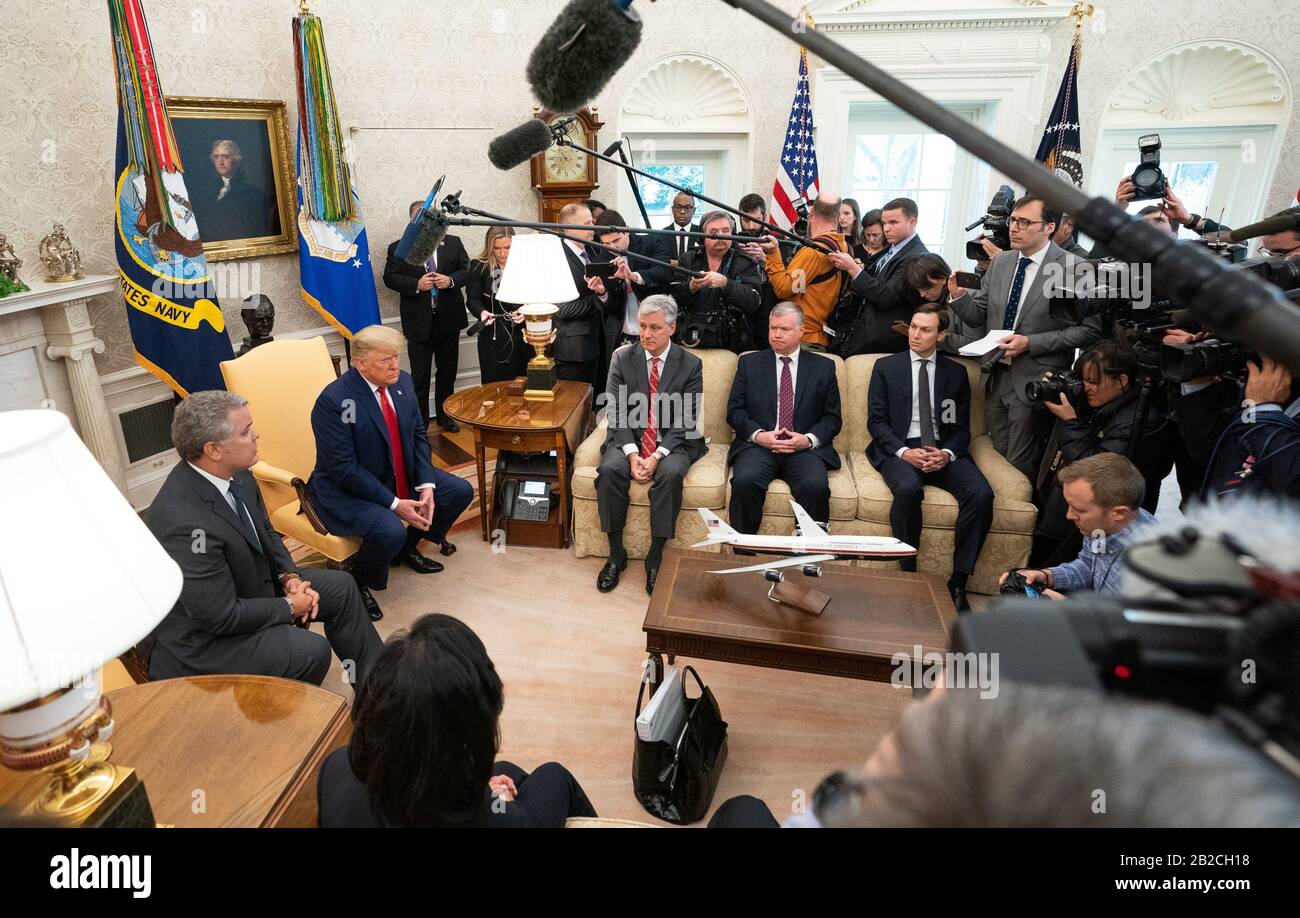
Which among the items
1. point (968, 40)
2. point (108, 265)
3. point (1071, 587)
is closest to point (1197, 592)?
point (1071, 587)

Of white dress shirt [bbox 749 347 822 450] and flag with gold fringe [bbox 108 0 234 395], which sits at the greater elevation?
flag with gold fringe [bbox 108 0 234 395]

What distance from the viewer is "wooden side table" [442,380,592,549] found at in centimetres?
391

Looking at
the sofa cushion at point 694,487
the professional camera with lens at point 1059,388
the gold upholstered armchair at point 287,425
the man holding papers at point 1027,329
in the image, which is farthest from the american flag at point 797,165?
the gold upholstered armchair at point 287,425

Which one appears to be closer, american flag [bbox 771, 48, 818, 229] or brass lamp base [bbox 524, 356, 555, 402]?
brass lamp base [bbox 524, 356, 555, 402]

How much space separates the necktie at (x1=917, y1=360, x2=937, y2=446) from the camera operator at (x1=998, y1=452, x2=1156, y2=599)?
1338mm

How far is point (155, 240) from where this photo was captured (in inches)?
158

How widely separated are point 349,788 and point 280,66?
5067 millimetres

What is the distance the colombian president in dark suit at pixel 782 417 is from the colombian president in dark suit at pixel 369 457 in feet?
5.39

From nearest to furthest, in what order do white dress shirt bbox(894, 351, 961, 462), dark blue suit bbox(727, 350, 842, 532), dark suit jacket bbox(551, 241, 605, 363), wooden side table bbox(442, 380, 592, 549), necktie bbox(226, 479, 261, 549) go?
necktie bbox(226, 479, 261, 549), dark blue suit bbox(727, 350, 842, 532), white dress shirt bbox(894, 351, 961, 462), wooden side table bbox(442, 380, 592, 549), dark suit jacket bbox(551, 241, 605, 363)

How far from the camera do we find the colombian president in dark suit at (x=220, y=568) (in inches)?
87.0

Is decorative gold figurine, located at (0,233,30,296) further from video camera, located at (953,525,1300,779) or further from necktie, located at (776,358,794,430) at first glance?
video camera, located at (953,525,1300,779)

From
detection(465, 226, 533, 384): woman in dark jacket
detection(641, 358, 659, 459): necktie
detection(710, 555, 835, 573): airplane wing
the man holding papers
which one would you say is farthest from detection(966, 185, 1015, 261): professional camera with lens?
detection(465, 226, 533, 384): woman in dark jacket

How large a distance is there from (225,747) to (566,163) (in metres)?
5.39

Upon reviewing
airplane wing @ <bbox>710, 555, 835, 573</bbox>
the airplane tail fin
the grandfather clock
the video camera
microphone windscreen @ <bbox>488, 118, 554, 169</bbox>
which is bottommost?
airplane wing @ <bbox>710, 555, 835, 573</bbox>
